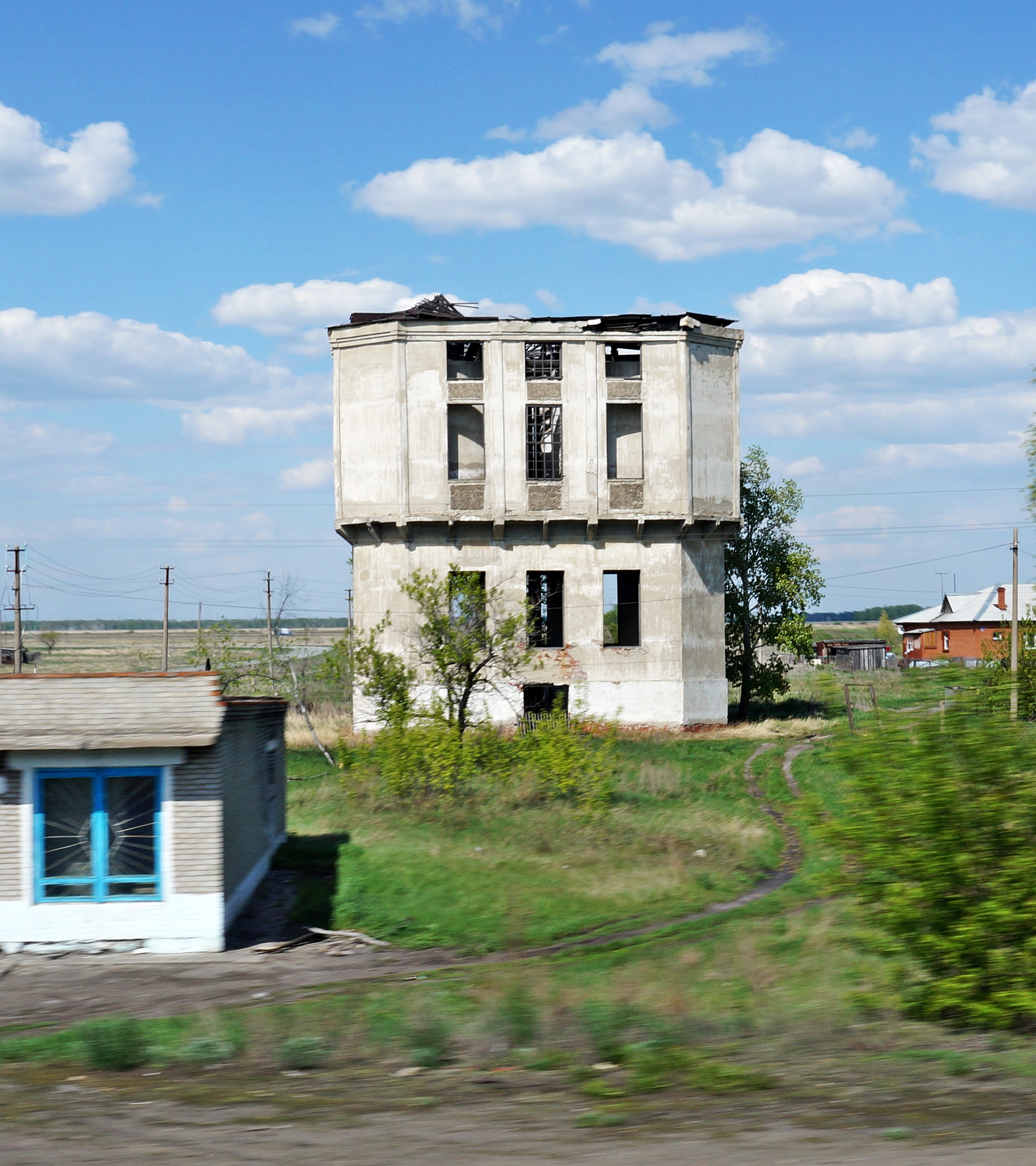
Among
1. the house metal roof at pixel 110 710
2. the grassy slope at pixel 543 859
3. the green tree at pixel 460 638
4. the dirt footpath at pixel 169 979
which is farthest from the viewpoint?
the green tree at pixel 460 638

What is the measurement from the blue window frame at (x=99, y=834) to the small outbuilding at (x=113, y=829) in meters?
0.01

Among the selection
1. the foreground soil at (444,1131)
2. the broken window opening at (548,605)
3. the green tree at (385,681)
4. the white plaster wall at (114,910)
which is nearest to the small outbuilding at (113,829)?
the white plaster wall at (114,910)

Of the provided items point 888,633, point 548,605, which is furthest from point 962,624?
point 548,605

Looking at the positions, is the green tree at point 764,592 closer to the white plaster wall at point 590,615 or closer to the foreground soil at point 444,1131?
the white plaster wall at point 590,615

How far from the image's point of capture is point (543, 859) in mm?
21375

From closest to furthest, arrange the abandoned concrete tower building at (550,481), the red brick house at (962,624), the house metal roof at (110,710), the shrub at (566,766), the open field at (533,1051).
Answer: the open field at (533,1051) < the house metal roof at (110,710) < the shrub at (566,766) < the abandoned concrete tower building at (550,481) < the red brick house at (962,624)

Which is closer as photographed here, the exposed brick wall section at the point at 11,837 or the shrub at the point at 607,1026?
the shrub at the point at 607,1026

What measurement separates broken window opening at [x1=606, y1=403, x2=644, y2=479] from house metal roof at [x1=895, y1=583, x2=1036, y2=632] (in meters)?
50.6


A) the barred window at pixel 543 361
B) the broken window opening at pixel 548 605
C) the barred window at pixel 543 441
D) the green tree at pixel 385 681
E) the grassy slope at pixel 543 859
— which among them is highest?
the barred window at pixel 543 361

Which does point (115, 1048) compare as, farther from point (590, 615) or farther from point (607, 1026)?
point (590, 615)

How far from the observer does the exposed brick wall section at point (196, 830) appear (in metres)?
15.7

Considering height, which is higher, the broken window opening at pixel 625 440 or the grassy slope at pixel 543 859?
the broken window opening at pixel 625 440

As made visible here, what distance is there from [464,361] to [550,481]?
565 cm

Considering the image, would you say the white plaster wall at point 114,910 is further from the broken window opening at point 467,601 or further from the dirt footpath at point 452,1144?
the broken window opening at point 467,601
